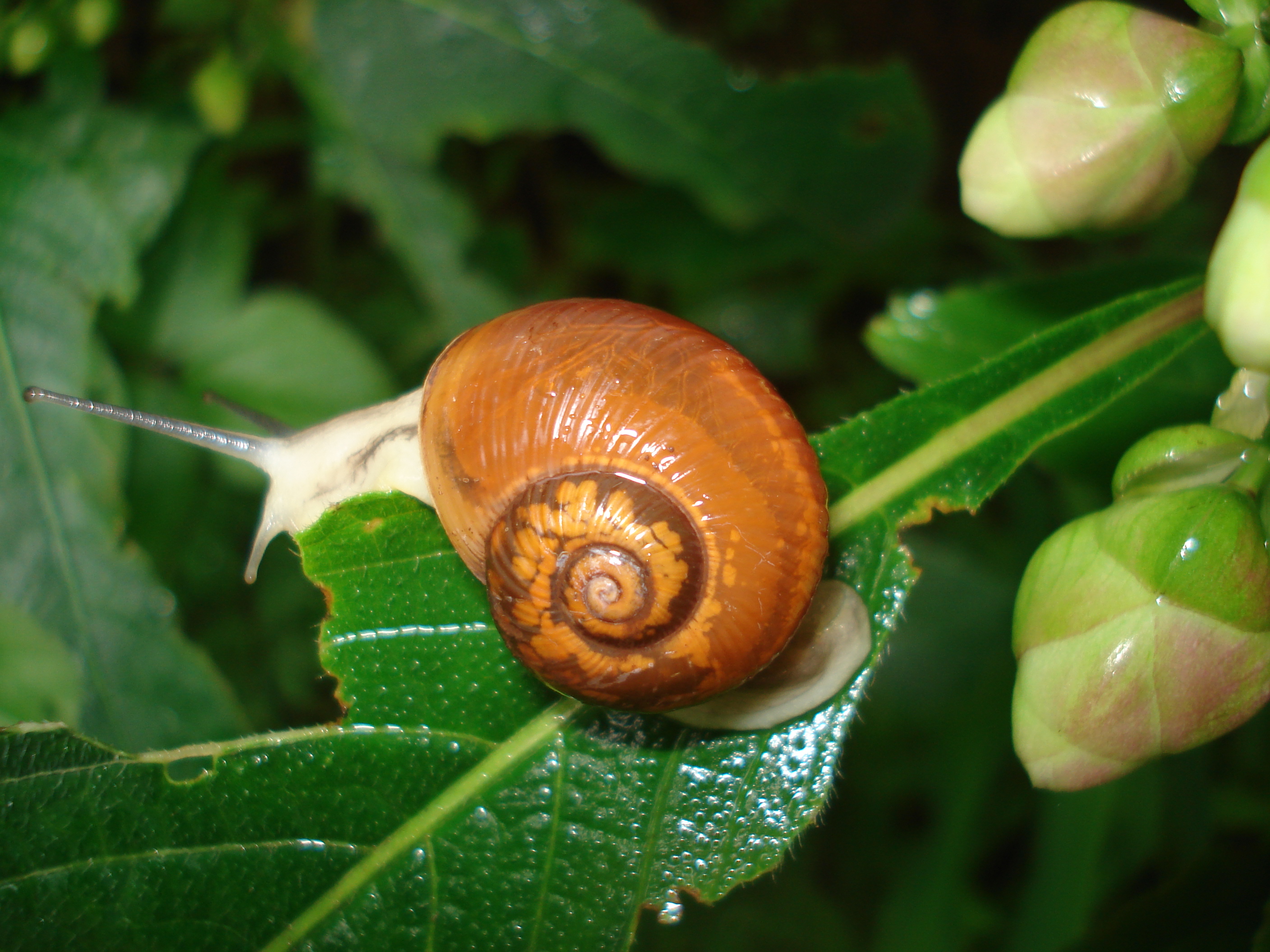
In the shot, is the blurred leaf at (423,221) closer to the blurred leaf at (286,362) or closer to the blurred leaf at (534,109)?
the blurred leaf at (534,109)

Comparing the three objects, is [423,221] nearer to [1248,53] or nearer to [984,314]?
[984,314]

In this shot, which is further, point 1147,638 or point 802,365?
point 802,365

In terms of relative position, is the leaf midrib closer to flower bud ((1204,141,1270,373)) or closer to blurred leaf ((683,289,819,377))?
flower bud ((1204,141,1270,373))

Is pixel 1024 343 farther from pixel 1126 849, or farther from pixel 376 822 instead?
pixel 1126 849

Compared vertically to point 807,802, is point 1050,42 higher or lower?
higher

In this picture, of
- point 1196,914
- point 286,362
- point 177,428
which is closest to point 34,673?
point 177,428

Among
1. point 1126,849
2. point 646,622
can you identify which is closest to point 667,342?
point 646,622

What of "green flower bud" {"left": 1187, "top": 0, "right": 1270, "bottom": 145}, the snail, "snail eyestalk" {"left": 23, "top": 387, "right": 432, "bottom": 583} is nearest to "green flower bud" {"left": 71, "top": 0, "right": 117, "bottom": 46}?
"snail eyestalk" {"left": 23, "top": 387, "right": 432, "bottom": 583}
